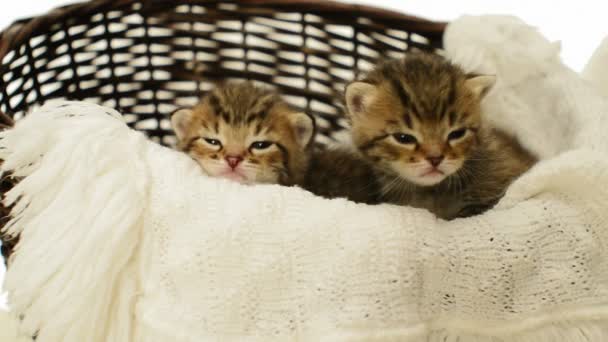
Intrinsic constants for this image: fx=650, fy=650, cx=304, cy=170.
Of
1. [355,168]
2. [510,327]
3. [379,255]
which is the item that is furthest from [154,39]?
[510,327]

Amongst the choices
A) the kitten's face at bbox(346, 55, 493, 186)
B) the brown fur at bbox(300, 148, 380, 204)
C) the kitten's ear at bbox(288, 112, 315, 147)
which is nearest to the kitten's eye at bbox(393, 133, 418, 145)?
the kitten's face at bbox(346, 55, 493, 186)

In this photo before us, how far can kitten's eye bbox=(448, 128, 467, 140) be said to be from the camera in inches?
48.4

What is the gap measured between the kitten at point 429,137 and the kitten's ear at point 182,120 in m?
0.37

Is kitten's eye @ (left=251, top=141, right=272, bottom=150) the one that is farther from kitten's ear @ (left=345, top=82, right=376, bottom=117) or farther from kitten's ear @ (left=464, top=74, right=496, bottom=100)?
kitten's ear @ (left=464, top=74, right=496, bottom=100)

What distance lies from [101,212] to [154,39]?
34.2 inches

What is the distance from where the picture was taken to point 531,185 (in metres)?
1.09

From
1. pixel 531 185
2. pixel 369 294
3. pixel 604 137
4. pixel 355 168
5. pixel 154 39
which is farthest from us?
pixel 154 39

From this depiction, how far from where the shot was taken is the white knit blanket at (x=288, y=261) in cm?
100

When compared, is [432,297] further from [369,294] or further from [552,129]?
[552,129]

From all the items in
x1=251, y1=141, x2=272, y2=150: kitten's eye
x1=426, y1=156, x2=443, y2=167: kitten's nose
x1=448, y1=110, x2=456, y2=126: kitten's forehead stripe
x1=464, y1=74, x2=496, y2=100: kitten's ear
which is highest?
x1=464, y1=74, x2=496, y2=100: kitten's ear

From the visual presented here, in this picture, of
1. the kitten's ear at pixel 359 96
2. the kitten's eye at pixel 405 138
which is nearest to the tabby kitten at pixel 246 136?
the kitten's ear at pixel 359 96

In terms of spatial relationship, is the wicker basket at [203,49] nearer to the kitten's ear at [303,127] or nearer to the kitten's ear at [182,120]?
the kitten's ear at [303,127]

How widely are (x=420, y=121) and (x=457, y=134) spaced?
0.09m

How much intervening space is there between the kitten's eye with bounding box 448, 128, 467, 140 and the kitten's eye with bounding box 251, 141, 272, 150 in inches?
15.6
